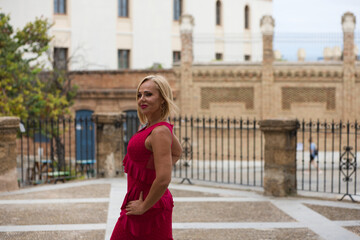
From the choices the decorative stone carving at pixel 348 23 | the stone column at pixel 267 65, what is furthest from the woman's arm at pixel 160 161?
the decorative stone carving at pixel 348 23

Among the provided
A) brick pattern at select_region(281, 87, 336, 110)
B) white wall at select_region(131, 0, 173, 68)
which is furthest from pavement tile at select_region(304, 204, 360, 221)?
white wall at select_region(131, 0, 173, 68)

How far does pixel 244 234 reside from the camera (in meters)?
7.10

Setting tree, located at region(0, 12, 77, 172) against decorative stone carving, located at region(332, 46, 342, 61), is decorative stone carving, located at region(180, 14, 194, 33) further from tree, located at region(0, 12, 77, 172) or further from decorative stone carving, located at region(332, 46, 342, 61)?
tree, located at region(0, 12, 77, 172)

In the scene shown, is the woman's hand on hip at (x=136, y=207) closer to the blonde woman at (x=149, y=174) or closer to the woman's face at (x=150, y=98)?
the blonde woman at (x=149, y=174)

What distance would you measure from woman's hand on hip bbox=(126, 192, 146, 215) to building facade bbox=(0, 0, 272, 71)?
24.8 metres

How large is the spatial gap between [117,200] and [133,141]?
599cm

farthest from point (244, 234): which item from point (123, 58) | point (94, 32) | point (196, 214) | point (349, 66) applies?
point (123, 58)

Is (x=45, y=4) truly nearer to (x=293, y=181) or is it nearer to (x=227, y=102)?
(x=227, y=102)

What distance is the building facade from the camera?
30.5 metres

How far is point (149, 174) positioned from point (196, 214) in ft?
16.0

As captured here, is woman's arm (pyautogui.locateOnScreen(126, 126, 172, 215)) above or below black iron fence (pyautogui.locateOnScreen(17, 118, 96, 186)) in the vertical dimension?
above

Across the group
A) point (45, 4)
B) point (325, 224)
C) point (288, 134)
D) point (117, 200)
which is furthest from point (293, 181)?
point (45, 4)

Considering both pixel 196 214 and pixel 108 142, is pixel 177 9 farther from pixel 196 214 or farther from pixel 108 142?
pixel 196 214

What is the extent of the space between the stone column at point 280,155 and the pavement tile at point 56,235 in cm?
420
